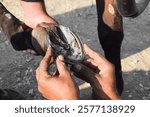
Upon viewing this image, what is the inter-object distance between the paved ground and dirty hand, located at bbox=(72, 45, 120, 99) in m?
0.49

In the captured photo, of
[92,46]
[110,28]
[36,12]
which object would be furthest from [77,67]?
[92,46]

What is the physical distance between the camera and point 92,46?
313 centimetres

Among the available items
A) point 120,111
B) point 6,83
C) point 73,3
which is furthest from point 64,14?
point 120,111

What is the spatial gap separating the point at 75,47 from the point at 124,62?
32.9 inches

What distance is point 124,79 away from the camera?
2766mm

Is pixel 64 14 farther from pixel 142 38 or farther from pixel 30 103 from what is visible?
pixel 30 103

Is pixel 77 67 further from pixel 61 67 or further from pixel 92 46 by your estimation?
pixel 92 46

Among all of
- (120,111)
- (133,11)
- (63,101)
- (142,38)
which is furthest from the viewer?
(142,38)

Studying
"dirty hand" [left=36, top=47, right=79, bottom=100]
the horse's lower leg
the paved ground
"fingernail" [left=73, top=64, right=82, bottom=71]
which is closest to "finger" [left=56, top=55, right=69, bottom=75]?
"dirty hand" [left=36, top=47, right=79, bottom=100]

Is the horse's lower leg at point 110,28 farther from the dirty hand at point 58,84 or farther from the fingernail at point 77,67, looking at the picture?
the dirty hand at point 58,84

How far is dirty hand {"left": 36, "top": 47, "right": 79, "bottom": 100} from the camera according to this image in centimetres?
181

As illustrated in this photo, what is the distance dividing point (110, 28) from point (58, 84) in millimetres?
672

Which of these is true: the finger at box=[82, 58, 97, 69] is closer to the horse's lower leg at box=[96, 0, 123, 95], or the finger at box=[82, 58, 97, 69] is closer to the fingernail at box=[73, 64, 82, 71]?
the fingernail at box=[73, 64, 82, 71]

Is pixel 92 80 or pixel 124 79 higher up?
pixel 92 80
